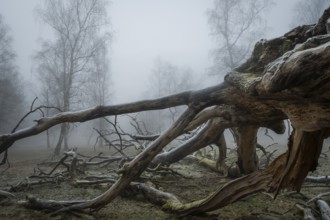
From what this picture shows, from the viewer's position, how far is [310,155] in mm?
2461

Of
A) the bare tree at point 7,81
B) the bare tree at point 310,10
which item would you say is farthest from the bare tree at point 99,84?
the bare tree at point 310,10

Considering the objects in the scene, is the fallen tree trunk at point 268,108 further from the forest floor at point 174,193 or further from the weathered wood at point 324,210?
the weathered wood at point 324,210

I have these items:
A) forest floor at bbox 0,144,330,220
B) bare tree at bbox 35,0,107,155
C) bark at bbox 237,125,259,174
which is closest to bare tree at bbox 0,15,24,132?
bare tree at bbox 35,0,107,155

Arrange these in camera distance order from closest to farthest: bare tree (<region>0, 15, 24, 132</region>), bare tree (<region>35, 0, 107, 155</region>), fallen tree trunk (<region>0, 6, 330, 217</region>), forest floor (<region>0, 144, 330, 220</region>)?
1. fallen tree trunk (<region>0, 6, 330, 217</region>)
2. forest floor (<region>0, 144, 330, 220</region>)
3. bare tree (<region>35, 0, 107, 155</region>)
4. bare tree (<region>0, 15, 24, 132</region>)

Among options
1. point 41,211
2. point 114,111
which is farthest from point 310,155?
point 41,211

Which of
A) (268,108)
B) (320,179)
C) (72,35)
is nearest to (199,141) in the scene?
(268,108)

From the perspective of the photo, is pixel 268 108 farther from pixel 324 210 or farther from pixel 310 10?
pixel 310 10

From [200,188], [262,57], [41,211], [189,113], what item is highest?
[262,57]

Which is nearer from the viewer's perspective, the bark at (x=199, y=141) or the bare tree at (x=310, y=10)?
the bark at (x=199, y=141)

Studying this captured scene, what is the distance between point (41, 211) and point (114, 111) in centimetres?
150

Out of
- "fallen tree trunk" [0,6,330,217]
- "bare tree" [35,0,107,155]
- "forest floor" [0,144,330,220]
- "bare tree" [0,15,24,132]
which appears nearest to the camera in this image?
"fallen tree trunk" [0,6,330,217]

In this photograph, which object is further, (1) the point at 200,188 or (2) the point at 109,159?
(2) the point at 109,159

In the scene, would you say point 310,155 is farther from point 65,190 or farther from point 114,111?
point 65,190

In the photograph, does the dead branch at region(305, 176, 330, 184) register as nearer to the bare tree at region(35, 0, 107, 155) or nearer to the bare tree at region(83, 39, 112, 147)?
the bare tree at region(35, 0, 107, 155)
